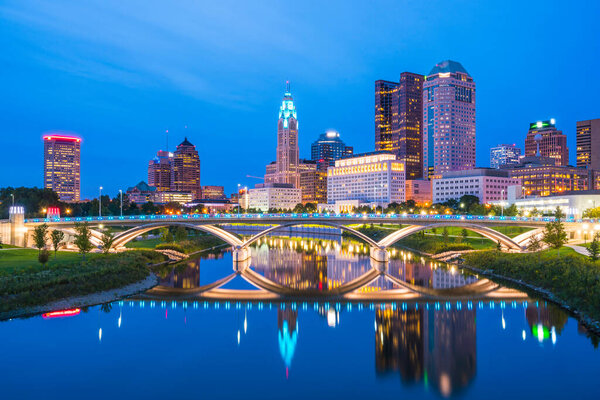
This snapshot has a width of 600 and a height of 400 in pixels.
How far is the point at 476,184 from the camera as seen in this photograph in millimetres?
175750

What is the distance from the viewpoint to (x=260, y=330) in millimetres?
34656

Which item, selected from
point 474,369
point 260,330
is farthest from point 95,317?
point 474,369

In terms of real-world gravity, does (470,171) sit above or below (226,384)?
above

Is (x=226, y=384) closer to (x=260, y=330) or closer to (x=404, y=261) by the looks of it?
(x=260, y=330)

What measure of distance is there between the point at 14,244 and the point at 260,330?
1872 inches

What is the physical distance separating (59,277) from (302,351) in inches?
920

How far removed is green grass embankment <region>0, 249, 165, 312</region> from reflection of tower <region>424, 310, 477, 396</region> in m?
28.2

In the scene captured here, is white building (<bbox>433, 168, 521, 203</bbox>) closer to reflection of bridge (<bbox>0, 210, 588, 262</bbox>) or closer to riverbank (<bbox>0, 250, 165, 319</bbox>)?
reflection of bridge (<bbox>0, 210, 588, 262</bbox>)

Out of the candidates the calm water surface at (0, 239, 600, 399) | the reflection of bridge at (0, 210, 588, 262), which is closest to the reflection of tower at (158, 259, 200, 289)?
the reflection of bridge at (0, 210, 588, 262)

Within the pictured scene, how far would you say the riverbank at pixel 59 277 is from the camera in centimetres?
3619

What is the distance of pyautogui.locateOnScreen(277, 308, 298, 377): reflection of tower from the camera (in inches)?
1145

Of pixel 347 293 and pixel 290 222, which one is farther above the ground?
pixel 290 222

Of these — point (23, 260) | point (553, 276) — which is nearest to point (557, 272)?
Answer: point (553, 276)

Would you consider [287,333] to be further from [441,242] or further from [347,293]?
[441,242]
